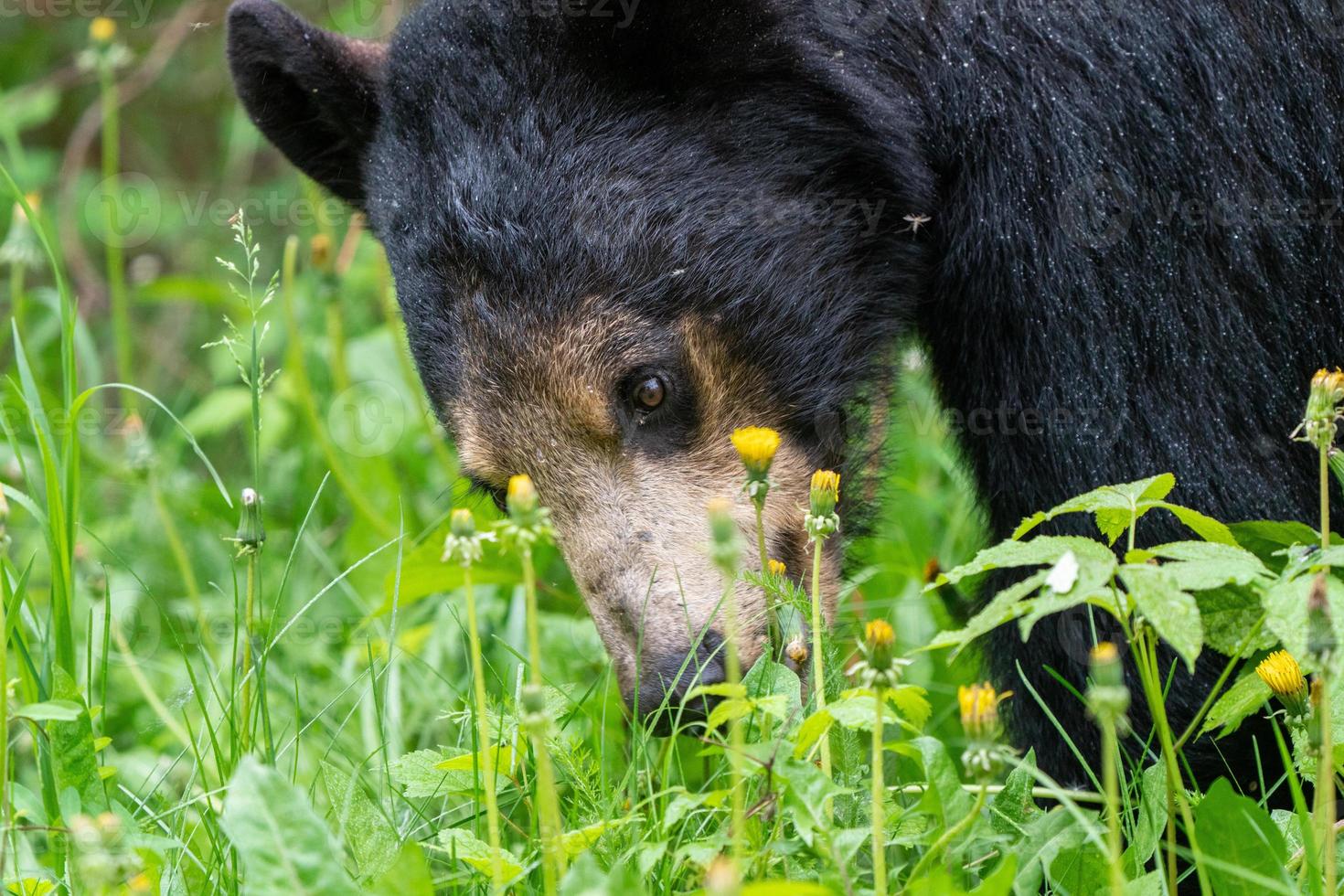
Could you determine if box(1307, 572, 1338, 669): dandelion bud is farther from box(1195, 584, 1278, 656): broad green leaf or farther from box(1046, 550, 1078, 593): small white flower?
box(1195, 584, 1278, 656): broad green leaf

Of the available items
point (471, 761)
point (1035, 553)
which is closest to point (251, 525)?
point (471, 761)

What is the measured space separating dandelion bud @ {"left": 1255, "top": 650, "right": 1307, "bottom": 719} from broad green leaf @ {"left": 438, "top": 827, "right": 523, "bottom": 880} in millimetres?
1073

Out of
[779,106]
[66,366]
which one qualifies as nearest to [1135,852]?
[779,106]

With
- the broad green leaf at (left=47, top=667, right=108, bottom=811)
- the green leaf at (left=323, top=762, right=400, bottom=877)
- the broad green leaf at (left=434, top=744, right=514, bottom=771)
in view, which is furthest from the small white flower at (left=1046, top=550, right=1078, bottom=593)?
the broad green leaf at (left=47, top=667, right=108, bottom=811)

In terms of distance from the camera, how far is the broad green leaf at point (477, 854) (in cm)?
197

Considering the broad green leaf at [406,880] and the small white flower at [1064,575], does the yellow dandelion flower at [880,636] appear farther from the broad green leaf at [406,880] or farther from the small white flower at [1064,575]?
the broad green leaf at [406,880]

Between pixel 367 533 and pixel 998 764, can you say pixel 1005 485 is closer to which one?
pixel 998 764

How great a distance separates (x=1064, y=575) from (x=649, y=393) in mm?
1385

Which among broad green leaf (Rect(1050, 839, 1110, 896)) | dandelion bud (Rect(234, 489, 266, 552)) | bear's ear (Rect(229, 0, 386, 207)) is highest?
bear's ear (Rect(229, 0, 386, 207))

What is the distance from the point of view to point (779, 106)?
9.70ft

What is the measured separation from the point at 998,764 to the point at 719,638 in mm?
1180

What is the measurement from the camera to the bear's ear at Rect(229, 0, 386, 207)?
3.33 meters

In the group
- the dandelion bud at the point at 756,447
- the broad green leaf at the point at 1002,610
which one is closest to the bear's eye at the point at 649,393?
the dandelion bud at the point at 756,447

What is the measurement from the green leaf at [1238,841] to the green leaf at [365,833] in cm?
119
